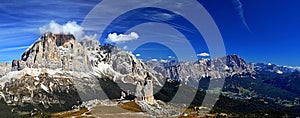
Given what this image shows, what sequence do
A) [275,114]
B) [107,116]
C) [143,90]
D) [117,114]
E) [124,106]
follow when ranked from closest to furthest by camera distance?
1. [107,116]
2. [117,114]
3. [124,106]
4. [143,90]
5. [275,114]

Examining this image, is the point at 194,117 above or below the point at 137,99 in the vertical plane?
below

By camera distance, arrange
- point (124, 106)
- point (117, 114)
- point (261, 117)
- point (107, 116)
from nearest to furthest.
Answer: point (107, 116), point (117, 114), point (124, 106), point (261, 117)

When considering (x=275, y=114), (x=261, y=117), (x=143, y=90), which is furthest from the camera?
(x=275, y=114)

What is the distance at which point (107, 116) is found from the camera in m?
110

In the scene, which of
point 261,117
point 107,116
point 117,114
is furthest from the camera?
point 261,117

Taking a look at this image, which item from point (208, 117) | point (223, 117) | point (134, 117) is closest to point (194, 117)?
point (208, 117)

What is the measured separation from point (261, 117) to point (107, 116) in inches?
4111

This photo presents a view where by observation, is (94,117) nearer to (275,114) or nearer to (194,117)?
(194,117)

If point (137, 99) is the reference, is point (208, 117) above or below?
below

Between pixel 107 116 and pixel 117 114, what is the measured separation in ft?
26.7

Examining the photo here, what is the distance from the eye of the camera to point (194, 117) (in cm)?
13688

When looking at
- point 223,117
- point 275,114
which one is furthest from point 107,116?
point 275,114

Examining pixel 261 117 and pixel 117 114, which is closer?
pixel 117 114

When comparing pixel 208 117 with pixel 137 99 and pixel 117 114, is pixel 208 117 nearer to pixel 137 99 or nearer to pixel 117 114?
pixel 137 99
